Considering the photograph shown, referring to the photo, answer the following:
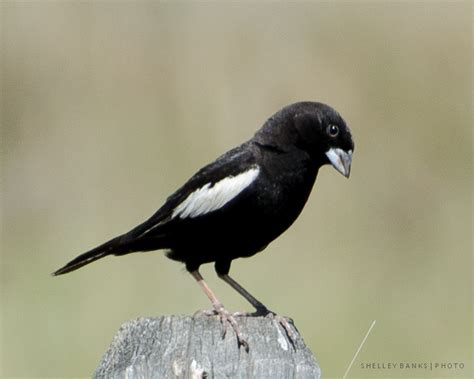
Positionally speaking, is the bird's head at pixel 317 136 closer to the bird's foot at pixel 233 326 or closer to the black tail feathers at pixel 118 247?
the black tail feathers at pixel 118 247

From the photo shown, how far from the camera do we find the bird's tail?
13.2ft

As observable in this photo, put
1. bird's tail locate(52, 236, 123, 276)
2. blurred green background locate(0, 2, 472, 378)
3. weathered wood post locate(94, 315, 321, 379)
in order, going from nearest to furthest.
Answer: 1. weathered wood post locate(94, 315, 321, 379)
2. bird's tail locate(52, 236, 123, 276)
3. blurred green background locate(0, 2, 472, 378)

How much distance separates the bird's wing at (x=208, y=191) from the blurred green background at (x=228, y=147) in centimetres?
187

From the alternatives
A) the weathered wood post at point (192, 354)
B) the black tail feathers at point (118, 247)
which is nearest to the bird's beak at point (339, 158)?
the black tail feathers at point (118, 247)

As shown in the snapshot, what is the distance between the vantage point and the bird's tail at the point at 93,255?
4020mm

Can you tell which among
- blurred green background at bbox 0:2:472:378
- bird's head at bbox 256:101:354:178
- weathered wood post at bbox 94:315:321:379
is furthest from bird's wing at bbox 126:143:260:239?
blurred green background at bbox 0:2:472:378

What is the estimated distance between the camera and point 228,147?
23.5 feet

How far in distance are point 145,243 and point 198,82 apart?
11.2ft

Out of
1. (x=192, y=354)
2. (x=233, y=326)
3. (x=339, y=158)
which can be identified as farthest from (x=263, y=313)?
(x=192, y=354)

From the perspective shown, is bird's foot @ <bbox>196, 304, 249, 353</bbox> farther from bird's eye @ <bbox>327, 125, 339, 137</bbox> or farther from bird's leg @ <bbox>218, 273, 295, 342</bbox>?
bird's eye @ <bbox>327, 125, 339, 137</bbox>

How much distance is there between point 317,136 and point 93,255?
1050mm

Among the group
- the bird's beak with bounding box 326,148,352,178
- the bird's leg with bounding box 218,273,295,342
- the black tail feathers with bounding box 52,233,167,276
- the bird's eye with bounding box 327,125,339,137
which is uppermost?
the bird's eye with bounding box 327,125,339,137

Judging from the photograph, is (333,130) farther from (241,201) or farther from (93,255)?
(93,255)

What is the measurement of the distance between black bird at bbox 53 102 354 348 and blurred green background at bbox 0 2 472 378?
5.95 feet
